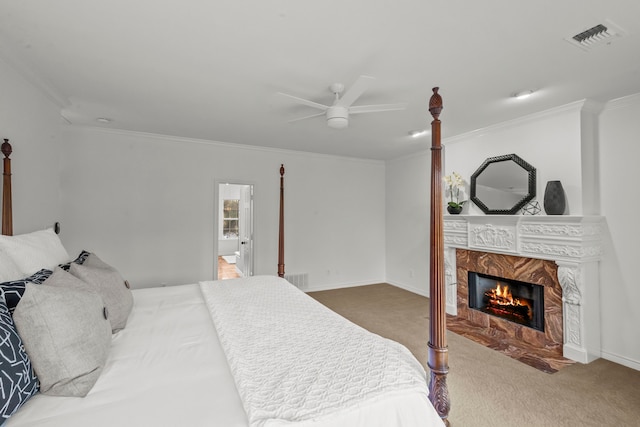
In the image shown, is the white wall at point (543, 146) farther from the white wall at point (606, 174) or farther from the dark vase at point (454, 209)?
the dark vase at point (454, 209)

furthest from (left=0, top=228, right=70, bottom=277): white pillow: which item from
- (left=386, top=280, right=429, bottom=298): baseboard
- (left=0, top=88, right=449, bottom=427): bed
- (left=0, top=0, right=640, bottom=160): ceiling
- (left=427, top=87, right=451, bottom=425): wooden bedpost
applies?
(left=386, top=280, right=429, bottom=298): baseboard

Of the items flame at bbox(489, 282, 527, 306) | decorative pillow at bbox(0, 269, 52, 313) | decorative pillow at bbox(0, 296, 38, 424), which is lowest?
flame at bbox(489, 282, 527, 306)

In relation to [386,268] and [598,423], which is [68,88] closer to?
[598,423]

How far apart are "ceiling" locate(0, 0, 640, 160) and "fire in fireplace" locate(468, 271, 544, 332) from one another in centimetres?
206

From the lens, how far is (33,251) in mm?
1710

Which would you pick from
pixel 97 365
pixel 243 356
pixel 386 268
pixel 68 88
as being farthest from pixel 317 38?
pixel 386 268

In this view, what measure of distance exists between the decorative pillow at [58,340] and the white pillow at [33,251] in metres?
0.63

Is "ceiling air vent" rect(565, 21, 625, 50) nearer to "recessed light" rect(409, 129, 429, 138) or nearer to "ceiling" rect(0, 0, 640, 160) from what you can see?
"ceiling" rect(0, 0, 640, 160)

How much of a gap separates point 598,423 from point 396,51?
9.78 ft

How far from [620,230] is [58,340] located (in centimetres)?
440

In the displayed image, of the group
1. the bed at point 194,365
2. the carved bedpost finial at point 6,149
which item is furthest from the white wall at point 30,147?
the bed at point 194,365

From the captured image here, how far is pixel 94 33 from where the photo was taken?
1943 mm

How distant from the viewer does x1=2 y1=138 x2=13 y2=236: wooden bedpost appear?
2.22 m

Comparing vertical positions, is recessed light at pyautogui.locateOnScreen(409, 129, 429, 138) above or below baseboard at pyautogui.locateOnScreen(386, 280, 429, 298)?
above
